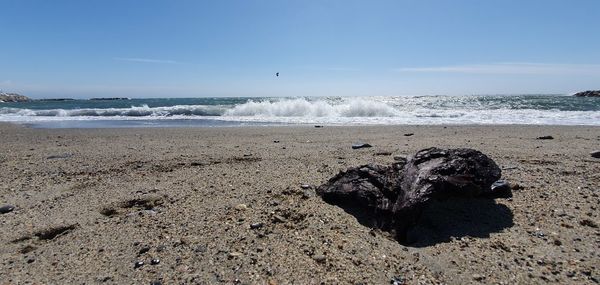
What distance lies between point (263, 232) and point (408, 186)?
56.9 inches

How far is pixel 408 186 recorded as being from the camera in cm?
347

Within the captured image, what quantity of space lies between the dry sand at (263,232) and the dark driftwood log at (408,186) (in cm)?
16

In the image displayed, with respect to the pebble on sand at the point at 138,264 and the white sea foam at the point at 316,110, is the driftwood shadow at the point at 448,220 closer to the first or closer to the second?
the pebble on sand at the point at 138,264

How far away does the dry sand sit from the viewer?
2.64 meters

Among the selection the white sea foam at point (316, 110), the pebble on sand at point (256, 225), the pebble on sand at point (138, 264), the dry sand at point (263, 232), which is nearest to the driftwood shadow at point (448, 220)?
the dry sand at point (263, 232)

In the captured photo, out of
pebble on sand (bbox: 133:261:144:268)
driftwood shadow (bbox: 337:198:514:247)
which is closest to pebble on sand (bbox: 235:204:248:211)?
driftwood shadow (bbox: 337:198:514:247)

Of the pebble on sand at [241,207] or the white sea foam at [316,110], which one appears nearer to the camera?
the pebble on sand at [241,207]

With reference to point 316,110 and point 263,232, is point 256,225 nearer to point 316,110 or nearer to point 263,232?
point 263,232

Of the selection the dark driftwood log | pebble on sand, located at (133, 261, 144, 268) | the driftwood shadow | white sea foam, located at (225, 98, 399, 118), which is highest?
white sea foam, located at (225, 98, 399, 118)

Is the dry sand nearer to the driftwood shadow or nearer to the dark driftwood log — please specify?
the driftwood shadow

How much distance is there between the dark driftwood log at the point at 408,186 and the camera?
10.7 feet

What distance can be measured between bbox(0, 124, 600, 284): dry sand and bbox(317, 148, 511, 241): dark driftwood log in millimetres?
160

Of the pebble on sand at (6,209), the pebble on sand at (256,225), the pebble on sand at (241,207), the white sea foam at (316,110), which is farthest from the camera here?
the white sea foam at (316,110)

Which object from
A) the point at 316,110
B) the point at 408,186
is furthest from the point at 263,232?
the point at 316,110
